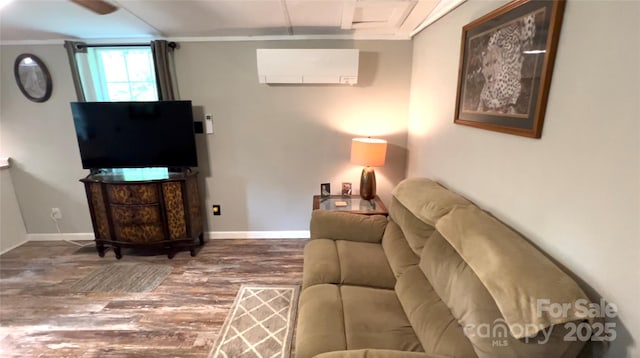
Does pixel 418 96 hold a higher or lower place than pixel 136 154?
higher

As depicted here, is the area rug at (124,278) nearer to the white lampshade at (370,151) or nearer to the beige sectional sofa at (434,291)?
the beige sectional sofa at (434,291)

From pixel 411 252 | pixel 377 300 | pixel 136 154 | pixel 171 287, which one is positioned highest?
pixel 136 154

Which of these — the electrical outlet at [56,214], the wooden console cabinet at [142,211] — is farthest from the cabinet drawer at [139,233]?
the electrical outlet at [56,214]

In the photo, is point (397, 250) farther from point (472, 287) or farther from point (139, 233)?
point (139, 233)

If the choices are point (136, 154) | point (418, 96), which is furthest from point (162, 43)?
point (418, 96)

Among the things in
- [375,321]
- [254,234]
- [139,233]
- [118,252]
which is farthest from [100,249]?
[375,321]

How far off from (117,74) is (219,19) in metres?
1.50

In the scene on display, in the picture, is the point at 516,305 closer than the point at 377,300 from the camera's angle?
Yes

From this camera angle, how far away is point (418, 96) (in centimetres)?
268

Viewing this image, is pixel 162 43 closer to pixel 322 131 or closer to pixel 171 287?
pixel 322 131

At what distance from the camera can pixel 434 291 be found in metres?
1.45

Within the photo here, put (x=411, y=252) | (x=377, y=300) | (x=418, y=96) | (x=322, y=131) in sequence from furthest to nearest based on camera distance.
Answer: (x=322, y=131), (x=418, y=96), (x=411, y=252), (x=377, y=300)

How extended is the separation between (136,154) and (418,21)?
2874 millimetres

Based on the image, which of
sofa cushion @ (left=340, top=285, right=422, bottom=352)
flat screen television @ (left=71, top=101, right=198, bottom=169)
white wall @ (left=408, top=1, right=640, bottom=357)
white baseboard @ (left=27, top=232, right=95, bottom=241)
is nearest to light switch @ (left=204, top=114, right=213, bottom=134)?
flat screen television @ (left=71, top=101, right=198, bottom=169)
